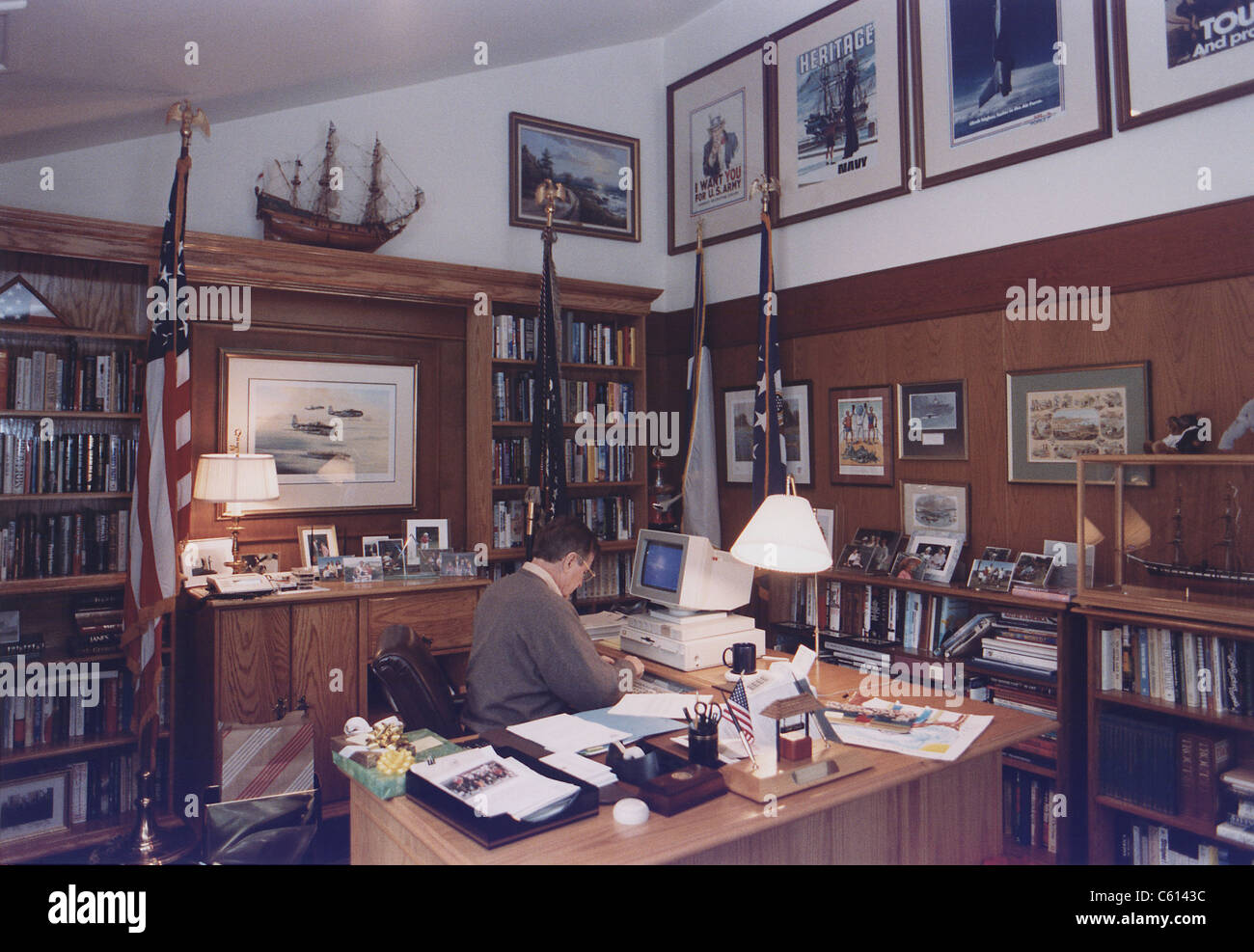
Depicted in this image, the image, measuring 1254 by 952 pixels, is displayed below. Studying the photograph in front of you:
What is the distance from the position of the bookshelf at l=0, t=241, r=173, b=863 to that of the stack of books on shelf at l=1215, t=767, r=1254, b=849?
153 inches

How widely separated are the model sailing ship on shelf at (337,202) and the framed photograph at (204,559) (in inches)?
56.2

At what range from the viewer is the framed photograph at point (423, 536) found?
13.1ft

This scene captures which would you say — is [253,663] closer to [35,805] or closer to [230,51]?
[35,805]

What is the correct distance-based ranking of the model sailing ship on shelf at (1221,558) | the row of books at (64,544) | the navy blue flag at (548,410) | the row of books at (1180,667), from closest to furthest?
the row of books at (1180,667) → the model sailing ship on shelf at (1221,558) → the row of books at (64,544) → the navy blue flag at (548,410)

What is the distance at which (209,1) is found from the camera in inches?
103

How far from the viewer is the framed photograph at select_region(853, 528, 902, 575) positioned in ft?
12.4

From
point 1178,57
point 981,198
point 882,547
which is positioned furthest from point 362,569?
point 1178,57

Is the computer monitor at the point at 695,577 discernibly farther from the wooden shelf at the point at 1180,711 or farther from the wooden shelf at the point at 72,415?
the wooden shelf at the point at 72,415

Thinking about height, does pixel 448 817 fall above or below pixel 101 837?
above

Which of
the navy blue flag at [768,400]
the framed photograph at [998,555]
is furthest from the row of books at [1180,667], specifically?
the navy blue flag at [768,400]

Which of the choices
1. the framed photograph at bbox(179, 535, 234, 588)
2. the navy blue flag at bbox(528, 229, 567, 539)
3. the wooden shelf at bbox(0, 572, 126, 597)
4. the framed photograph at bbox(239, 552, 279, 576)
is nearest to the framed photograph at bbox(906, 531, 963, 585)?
the navy blue flag at bbox(528, 229, 567, 539)
